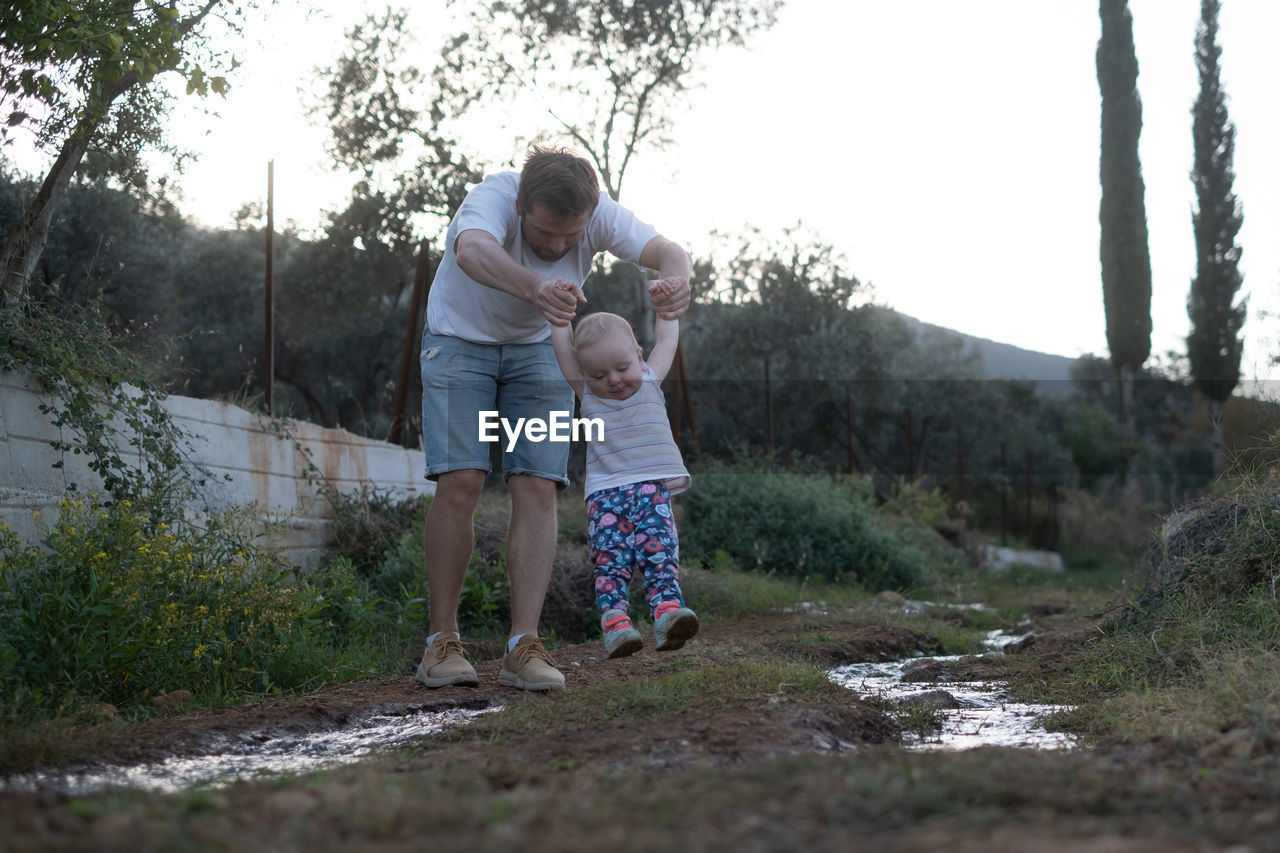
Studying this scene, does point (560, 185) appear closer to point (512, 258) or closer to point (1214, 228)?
point (512, 258)

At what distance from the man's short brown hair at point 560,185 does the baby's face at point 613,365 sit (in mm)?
464

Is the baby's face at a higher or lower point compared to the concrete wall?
higher

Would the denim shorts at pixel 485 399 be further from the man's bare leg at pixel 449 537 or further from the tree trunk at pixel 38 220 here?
the tree trunk at pixel 38 220

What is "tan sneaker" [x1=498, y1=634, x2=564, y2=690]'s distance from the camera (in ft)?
12.4

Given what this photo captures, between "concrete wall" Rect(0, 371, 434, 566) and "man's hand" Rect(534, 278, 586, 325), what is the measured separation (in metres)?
2.18

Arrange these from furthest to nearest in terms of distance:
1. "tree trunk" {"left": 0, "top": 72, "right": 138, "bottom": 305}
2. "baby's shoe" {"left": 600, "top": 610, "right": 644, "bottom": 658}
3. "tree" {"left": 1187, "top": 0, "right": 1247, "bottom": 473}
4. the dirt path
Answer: "tree" {"left": 1187, "top": 0, "right": 1247, "bottom": 473} → "tree trunk" {"left": 0, "top": 72, "right": 138, "bottom": 305} → "baby's shoe" {"left": 600, "top": 610, "right": 644, "bottom": 658} → the dirt path

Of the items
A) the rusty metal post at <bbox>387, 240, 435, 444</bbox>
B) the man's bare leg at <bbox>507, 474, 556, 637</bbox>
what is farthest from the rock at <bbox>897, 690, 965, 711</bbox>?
the rusty metal post at <bbox>387, 240, 435, 444</bbox>

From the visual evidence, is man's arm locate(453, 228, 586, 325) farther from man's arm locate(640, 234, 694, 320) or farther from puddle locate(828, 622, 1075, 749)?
puddle locate(828, 622, 1075, 749)

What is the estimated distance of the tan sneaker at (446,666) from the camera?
12.5ft

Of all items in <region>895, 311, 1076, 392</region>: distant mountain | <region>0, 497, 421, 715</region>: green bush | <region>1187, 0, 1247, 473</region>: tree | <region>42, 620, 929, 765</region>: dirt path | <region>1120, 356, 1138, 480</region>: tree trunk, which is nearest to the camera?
<region>42, 620, 929, 765</region>: dirt path

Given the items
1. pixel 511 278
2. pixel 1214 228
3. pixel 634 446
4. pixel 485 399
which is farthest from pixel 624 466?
pixel 1214 228

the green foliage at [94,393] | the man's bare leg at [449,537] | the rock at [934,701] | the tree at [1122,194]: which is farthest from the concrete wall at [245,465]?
the tree at [1122,194]

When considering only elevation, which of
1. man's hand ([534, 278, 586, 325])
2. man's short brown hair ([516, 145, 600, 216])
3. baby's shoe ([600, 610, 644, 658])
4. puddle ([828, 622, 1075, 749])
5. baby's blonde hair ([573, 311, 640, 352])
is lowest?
puddle ([828, 622, 1075, 749])

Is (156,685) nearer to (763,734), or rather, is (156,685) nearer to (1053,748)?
(763,734)
